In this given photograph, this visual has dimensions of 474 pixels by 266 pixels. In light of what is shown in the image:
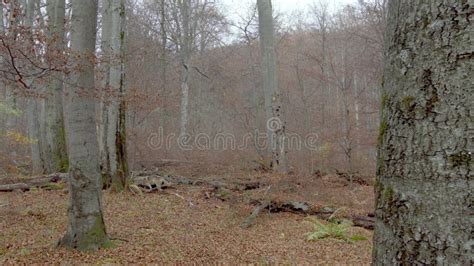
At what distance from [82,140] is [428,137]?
4673 mm

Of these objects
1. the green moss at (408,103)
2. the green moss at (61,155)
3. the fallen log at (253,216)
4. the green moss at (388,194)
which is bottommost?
the fallen log at (253,216)

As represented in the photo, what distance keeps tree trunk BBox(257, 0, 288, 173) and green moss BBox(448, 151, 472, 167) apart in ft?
37.9

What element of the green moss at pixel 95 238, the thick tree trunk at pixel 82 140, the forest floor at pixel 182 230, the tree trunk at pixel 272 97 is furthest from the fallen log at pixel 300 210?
the tree trunk at pixel 272 97

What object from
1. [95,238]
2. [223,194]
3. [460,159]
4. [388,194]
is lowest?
[223,194]

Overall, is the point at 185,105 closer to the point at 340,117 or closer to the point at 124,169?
the point at 340,117

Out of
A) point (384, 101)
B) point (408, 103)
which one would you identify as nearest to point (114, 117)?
point (384, 101)

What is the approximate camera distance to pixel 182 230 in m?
6.80

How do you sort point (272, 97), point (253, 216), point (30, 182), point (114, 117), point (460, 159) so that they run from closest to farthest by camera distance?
1. point (460, 159)
2. point (253, 216)
3. point (114, 117)
4. point (30, 182)
5. point (272, 97)

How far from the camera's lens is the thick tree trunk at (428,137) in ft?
3.51

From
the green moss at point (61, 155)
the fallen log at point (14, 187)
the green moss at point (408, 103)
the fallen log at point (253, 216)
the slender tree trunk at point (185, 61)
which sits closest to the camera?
the green moss at point (408, 103)

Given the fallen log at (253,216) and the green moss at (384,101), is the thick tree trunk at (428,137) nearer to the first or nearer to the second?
the green moss at (384,101)

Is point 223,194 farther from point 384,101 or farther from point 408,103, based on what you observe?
point 408,103

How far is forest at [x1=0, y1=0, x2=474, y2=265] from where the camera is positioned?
113 centimetres

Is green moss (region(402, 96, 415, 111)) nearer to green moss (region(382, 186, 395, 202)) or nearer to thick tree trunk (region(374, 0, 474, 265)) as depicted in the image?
thick tree trunk (region(374, 0, 474, 265))
